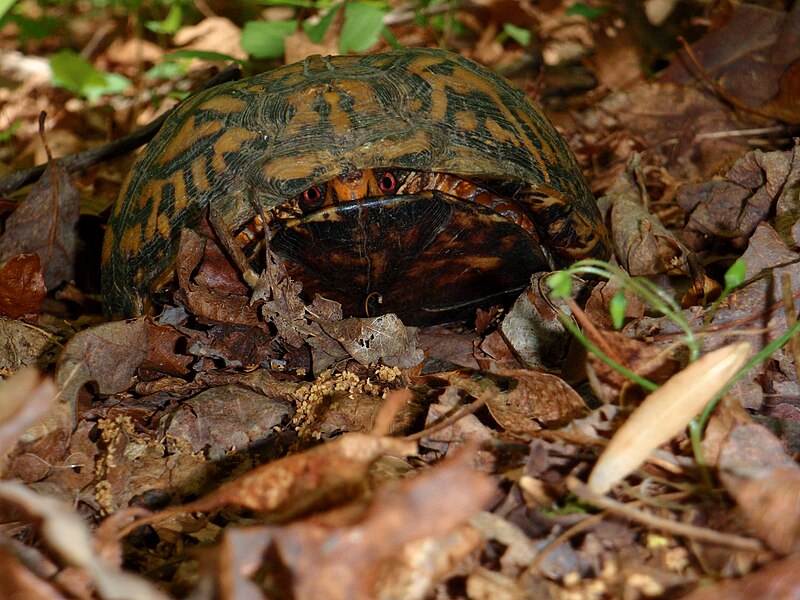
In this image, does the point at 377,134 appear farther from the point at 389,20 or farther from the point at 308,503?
the point at 389,20

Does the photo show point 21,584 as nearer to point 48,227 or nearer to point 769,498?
point 769,498

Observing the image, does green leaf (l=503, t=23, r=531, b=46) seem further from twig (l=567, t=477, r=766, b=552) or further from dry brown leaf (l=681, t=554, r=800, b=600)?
dry brown leaf (l=681, t=554, r=800, b=600)

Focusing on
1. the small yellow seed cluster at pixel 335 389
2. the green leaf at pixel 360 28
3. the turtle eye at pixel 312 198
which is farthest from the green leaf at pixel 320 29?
the small yellow seed cluster at pixel 335 389

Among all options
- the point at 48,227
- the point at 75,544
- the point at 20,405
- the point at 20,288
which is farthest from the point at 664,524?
the point at 48,227

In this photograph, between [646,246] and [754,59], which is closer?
[646,246]

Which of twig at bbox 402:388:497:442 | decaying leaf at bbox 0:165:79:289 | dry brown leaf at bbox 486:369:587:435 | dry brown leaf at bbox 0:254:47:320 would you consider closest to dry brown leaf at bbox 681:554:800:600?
dry brown leaf at bbox 486:369:587:435
